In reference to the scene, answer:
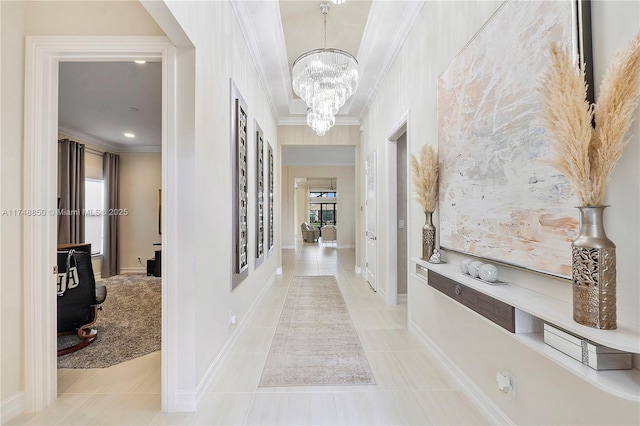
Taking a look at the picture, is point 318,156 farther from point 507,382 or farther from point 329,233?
point 507,382

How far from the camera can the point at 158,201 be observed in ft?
21.2

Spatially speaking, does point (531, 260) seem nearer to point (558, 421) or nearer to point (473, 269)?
point (473, 269)

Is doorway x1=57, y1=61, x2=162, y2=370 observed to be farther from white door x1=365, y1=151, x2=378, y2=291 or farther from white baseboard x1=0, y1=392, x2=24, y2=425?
white door x1=365, y1=151, x2=378, y2=291

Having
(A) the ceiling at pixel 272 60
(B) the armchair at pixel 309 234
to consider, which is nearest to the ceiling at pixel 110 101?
(A) the ceiling at pixel 272 60

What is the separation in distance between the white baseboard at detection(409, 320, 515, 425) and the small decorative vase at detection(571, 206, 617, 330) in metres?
0.98

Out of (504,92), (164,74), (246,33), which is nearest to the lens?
(504,92)

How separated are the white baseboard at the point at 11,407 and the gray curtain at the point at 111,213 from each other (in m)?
5.01

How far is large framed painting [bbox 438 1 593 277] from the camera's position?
1.22 meters

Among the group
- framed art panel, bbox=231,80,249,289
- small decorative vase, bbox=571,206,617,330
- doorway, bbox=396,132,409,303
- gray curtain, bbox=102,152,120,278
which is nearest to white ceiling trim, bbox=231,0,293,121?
framed art panel, bbox=231,80,249,289

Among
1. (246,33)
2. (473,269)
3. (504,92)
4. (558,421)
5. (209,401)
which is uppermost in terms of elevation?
(246,33)

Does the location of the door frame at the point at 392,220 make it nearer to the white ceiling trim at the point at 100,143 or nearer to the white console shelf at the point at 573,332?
the white console shelf at the point at 573,332

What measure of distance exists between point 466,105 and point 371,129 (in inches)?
126

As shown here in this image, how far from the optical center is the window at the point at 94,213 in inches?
223

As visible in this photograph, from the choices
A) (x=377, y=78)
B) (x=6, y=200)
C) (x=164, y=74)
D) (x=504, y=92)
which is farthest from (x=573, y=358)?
(x=377, y=78)
